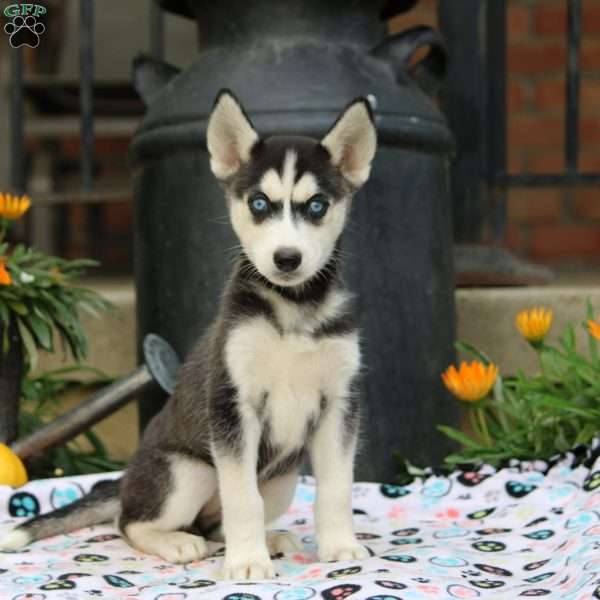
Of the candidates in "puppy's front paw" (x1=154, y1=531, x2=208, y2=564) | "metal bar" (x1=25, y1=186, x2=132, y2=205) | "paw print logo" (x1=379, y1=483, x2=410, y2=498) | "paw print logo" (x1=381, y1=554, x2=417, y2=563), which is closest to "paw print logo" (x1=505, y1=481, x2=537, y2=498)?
"paw print logo" (x1=379, y1=483, x2=410, y2=498)

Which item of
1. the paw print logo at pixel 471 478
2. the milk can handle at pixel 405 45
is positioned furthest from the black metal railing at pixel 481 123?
the paw print logo at pixel 471 478

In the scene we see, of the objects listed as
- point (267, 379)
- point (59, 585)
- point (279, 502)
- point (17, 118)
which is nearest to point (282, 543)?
point (279, 502)

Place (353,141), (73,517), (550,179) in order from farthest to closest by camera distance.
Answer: (550,179), (73,517), (353,141)

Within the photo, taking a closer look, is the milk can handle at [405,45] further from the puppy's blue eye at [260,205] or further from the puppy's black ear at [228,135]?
the puppy's blue eye at [260,205]

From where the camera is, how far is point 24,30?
552 centimetres

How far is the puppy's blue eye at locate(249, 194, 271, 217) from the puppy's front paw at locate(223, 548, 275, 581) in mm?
786

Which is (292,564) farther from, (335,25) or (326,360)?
(335,25)

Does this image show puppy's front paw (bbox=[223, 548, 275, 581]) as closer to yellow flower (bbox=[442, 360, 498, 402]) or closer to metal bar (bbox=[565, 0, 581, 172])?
yellow flower (bbox=[442, 360, 498, 402])

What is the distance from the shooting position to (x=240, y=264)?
9.82 ft

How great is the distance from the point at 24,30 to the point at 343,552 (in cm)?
354

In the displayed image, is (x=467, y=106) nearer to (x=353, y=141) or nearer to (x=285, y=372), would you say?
(x=353, y=141)

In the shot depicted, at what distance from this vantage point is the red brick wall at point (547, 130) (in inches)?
260

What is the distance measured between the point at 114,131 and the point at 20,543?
3415mm

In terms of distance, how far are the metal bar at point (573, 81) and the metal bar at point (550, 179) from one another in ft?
0.13
